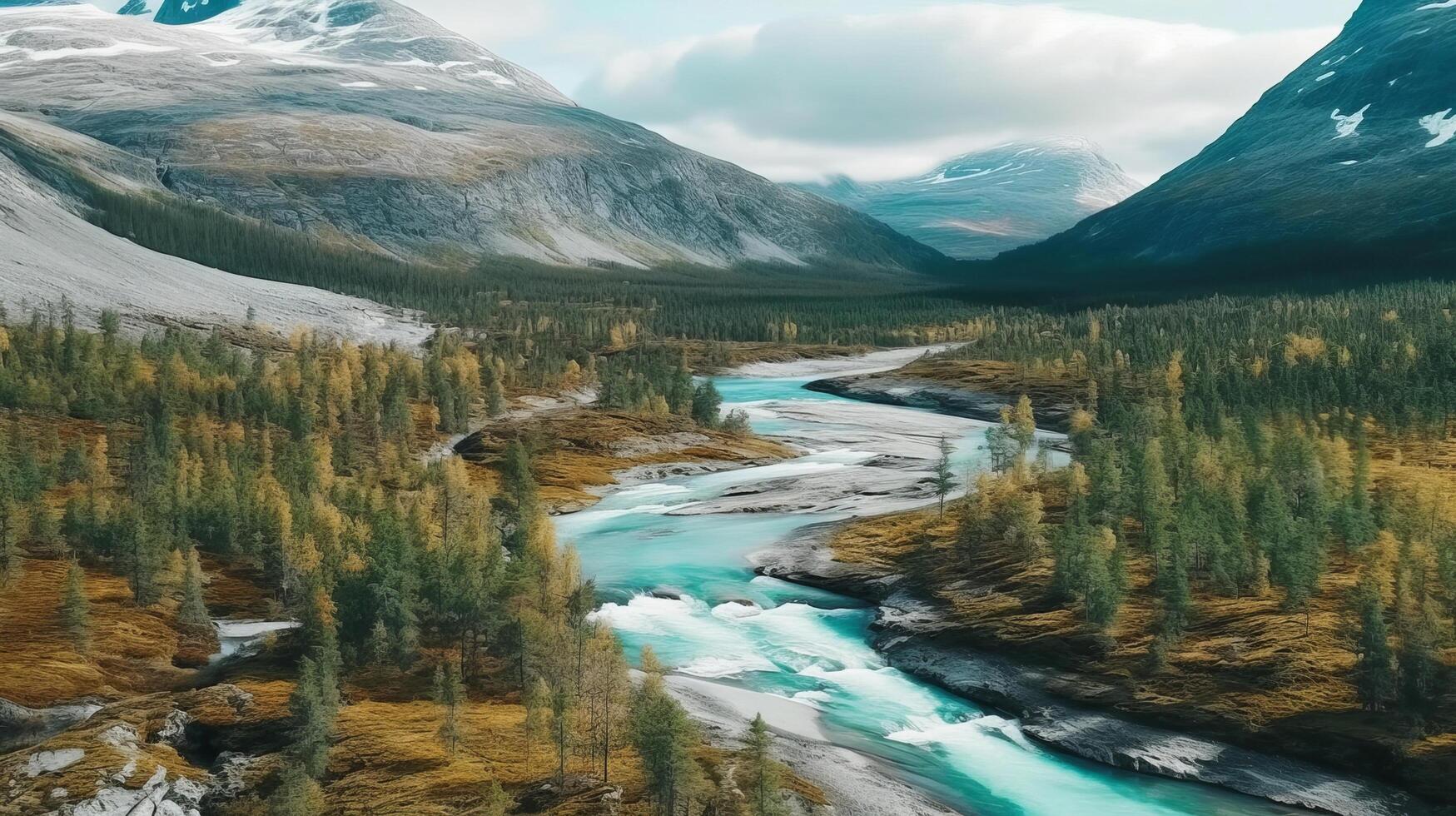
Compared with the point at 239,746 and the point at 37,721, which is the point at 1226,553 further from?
the point at 37,721

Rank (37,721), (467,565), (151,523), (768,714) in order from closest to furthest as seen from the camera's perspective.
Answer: (37,721), (768,714), (467,565), (151,523)

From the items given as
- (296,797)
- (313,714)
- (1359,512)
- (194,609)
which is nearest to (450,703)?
(313,714)

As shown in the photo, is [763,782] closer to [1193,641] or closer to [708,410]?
[1193,641]

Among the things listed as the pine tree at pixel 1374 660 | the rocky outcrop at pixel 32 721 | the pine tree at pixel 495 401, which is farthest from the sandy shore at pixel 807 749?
the pine tree at pixel 495 401

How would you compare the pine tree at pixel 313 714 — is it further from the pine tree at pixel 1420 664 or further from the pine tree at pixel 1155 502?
the pine tree at pixel 1155 502

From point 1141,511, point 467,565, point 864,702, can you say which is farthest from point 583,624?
point 1141,511

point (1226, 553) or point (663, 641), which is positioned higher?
point (1226, 553)

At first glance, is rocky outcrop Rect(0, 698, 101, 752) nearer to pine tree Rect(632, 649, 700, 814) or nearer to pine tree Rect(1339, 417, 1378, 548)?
pine tree Rect(632, 649, 700, 814)

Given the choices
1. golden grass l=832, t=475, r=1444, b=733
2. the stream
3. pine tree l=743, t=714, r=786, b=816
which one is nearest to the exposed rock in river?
the stream
